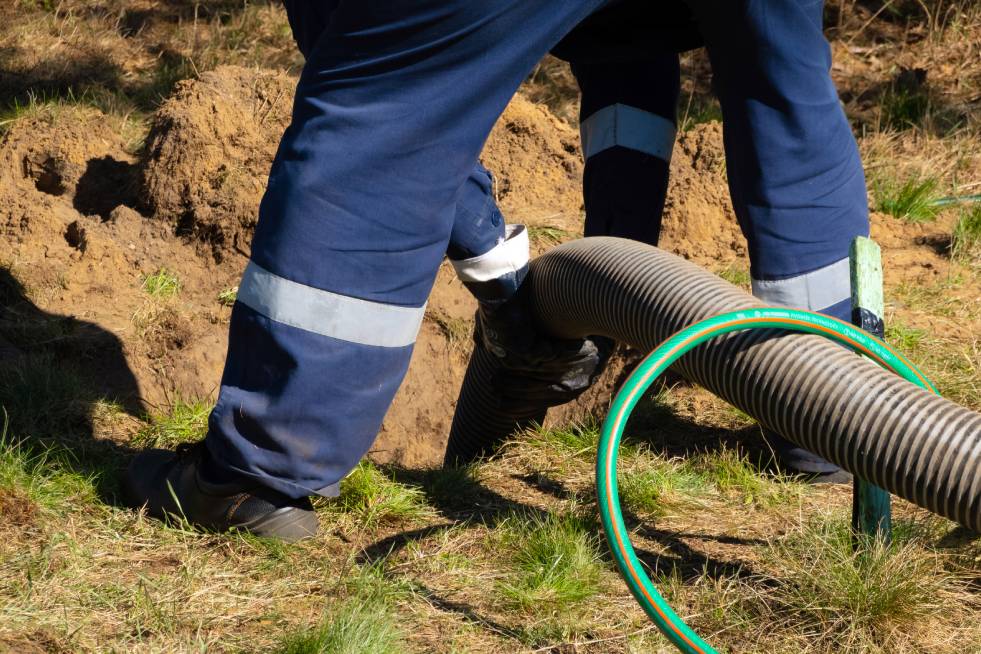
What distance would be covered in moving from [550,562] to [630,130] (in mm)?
1423

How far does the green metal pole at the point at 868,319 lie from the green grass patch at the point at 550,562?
0.56 m

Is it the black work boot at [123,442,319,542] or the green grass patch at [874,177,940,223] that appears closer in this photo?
the black work boot at [123,442,319,542]

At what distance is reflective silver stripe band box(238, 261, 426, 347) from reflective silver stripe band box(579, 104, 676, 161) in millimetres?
1218

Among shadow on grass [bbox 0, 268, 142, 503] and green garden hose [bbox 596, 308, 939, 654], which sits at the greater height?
green garden hose [bbox 596, 308, 939, 654]

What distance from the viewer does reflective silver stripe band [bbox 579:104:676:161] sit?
3.04m

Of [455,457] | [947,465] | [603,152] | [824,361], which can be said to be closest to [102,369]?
[455,457]

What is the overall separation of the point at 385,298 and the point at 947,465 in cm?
108

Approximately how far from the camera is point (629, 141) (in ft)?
10.00

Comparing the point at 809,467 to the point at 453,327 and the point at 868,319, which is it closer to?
the point at 868,319

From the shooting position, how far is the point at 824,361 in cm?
189

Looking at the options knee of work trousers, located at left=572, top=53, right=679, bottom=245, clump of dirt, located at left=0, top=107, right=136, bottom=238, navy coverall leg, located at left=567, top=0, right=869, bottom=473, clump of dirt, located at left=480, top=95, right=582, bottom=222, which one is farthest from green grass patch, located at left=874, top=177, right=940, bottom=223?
clump of dirt, located at left=0, top=107, right=136, bottom=238

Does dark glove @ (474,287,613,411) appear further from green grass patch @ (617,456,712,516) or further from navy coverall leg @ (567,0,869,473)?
navy coverall leg @ (567,0,869,473)

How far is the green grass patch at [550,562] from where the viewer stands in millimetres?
2062

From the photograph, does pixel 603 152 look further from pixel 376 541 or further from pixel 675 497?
pixel 376 541
